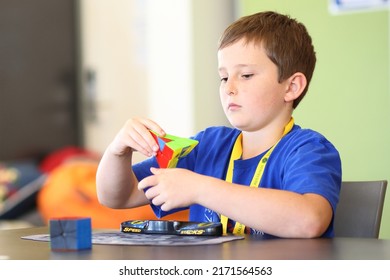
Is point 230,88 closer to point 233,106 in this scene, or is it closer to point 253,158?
point 233,106

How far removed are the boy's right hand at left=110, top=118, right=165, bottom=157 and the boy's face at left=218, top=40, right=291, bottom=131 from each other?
17 centimetres

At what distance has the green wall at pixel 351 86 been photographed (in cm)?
301

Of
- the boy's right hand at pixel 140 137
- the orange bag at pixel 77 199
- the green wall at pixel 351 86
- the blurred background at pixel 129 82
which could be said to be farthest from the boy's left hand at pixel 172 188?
the orange bag at pixel 77 199

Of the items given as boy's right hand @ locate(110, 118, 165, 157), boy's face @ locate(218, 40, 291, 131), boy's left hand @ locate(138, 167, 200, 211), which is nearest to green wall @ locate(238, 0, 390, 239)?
boy's face @ locate(218, 40, 291, 131)

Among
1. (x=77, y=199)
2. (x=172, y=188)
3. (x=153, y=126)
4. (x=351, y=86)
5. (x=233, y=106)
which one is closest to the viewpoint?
(x=172, y=188)

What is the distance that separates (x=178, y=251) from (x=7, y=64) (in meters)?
4.43

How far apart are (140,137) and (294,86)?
371 mm

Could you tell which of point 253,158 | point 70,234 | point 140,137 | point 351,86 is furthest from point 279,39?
point 351,86

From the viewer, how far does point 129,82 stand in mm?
5223

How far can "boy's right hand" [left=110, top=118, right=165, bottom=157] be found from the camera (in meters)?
1.29

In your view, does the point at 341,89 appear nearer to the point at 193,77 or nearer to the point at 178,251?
the point at 193,77

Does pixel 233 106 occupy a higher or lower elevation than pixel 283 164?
higher

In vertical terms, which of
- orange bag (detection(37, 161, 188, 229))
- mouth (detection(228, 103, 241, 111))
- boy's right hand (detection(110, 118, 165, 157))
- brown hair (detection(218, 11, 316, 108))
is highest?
brown hair (detection(218, 11, 316, 108))

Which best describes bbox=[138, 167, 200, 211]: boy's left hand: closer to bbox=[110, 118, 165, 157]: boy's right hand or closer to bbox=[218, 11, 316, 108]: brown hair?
bbox=[110, 118, 165, 157]: boy's right hand
